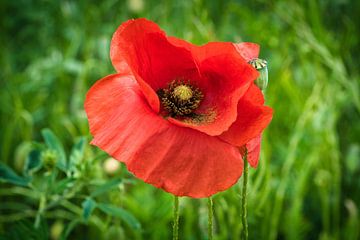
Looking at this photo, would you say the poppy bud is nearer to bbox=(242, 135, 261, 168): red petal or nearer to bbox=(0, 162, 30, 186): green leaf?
bbox=(242, 135, 261, 168): red petal

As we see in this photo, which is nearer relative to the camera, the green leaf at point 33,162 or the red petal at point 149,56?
the red petal at point 149,56

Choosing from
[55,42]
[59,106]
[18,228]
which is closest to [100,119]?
[18,228]

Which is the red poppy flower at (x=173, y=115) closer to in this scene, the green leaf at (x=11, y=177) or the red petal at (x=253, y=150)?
the red petal at (x=253, y=150)

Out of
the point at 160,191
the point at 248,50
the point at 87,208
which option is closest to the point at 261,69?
the point at 248,50

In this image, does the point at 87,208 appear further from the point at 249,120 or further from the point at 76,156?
the point at 249,120

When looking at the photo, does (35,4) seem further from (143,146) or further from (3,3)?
(143,146)

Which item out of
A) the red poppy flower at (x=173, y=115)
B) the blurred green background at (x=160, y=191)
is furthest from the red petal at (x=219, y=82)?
the blurred green background at (x=160, y=191)
